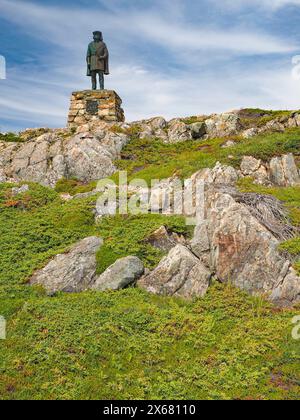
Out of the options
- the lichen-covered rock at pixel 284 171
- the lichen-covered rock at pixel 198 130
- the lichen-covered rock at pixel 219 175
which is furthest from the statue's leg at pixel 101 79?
the lichen-covered rock at pixel 284 171

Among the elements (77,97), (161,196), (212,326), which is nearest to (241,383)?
(212,326)

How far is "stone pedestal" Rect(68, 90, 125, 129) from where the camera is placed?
48875mm

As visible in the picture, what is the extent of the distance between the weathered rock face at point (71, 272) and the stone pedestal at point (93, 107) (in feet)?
96.3

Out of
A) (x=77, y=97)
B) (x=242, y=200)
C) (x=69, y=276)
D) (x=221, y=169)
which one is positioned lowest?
(x=69, y=276)

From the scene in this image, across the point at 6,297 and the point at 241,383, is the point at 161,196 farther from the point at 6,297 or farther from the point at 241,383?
the point at 241,383

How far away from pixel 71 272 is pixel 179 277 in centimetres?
516

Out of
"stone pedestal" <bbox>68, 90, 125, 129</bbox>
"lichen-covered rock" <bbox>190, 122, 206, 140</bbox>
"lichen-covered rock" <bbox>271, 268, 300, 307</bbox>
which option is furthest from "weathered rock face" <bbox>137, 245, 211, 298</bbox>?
"stone pedestal" <bbox>68, 90, 125, 129</bbox>

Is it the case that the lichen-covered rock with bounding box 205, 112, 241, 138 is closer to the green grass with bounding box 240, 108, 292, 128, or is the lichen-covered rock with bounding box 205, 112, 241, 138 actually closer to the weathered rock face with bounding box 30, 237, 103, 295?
the green grass with bounding box 240, 108, 292, 128

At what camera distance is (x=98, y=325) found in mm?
16484

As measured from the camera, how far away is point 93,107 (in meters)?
49.6

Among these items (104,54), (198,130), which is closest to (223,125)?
(198,130)

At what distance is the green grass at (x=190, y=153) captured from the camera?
34688 mm

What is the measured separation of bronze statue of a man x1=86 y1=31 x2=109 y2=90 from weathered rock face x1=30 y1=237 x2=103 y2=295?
3177cm
